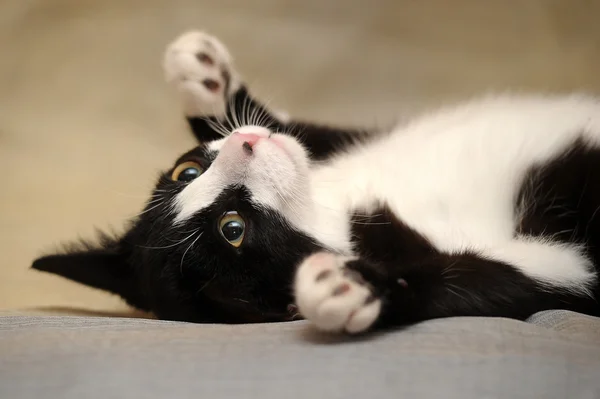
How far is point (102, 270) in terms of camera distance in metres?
1.33

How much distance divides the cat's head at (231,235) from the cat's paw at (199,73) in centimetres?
30

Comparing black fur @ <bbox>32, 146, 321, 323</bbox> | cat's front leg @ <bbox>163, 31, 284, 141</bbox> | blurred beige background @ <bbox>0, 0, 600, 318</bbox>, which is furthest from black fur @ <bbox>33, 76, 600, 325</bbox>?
blurred beige background @ <bbox>0, 0, 600, 318</bbox>

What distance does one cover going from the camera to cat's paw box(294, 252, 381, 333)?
795mm

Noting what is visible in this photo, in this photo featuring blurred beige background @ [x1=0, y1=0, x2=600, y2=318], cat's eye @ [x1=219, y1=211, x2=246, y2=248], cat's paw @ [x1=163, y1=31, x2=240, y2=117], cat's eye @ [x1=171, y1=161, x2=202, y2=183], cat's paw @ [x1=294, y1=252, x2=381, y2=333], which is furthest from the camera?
blurred beige background @ [x1=0, y1=0, x2=600, y2=318]

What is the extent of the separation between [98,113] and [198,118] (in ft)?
1.87

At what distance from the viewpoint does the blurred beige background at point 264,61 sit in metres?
1.93

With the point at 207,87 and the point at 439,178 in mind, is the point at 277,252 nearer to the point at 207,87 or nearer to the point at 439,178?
the point at 439,178

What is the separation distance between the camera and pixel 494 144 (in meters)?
→ 1.30

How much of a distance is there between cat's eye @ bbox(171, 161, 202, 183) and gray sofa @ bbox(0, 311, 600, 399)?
1.56ft

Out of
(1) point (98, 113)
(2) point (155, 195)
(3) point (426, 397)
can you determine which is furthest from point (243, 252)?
(1) point (98, 113)

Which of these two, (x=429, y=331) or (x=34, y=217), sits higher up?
(x=34, y=217)

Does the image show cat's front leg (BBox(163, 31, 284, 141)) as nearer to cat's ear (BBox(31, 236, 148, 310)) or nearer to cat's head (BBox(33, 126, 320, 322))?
cat's head (BBox(33, 126, 320, 322))

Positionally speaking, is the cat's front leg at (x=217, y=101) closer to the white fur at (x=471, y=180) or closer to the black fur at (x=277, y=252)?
the white fur at (x=471, y=180)

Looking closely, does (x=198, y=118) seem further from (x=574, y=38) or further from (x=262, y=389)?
(x=574, y=38)
